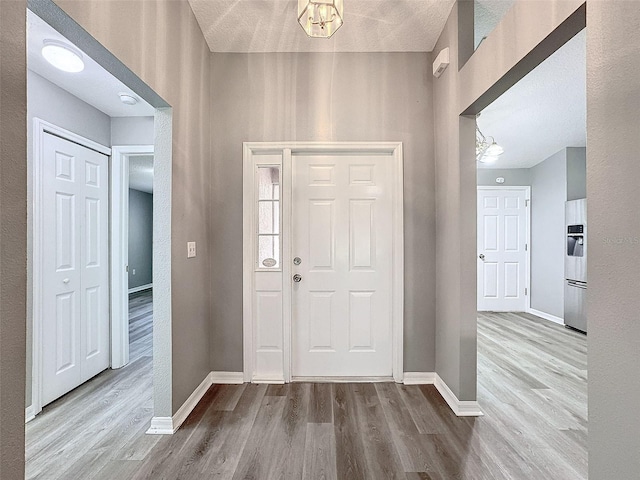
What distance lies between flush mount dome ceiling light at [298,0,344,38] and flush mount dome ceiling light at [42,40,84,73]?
1395 millimetres

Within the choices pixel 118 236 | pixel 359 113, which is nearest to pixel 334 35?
pixel 359 113

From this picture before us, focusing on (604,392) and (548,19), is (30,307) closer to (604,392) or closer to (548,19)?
(604,392)

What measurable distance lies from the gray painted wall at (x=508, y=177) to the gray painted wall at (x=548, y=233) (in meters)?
0.11

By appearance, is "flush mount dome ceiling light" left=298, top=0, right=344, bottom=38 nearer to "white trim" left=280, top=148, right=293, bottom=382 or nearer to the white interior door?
"white trim" left=280, top=148, right=293, bottom=382

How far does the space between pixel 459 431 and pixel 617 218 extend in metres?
1.62

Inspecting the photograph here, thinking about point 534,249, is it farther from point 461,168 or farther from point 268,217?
point 268,217

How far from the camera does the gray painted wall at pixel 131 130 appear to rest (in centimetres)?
304

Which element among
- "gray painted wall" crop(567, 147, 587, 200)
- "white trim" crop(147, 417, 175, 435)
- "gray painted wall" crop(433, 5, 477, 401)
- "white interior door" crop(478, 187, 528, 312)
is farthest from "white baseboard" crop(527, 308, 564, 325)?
"white trim" crop(147, 417, 175, 435)

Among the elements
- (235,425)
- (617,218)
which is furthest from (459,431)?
(617,218)

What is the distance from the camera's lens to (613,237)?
112cm

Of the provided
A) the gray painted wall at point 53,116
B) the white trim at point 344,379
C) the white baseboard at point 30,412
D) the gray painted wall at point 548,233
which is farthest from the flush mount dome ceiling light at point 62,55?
the gray painted wall at point 548,233

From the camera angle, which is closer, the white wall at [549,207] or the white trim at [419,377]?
the white trim at [419,377]

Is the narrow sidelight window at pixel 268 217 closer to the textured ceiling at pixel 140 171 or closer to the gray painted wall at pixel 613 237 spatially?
the textured ceiling at pixel 140 171

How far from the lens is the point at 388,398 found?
2.54m
